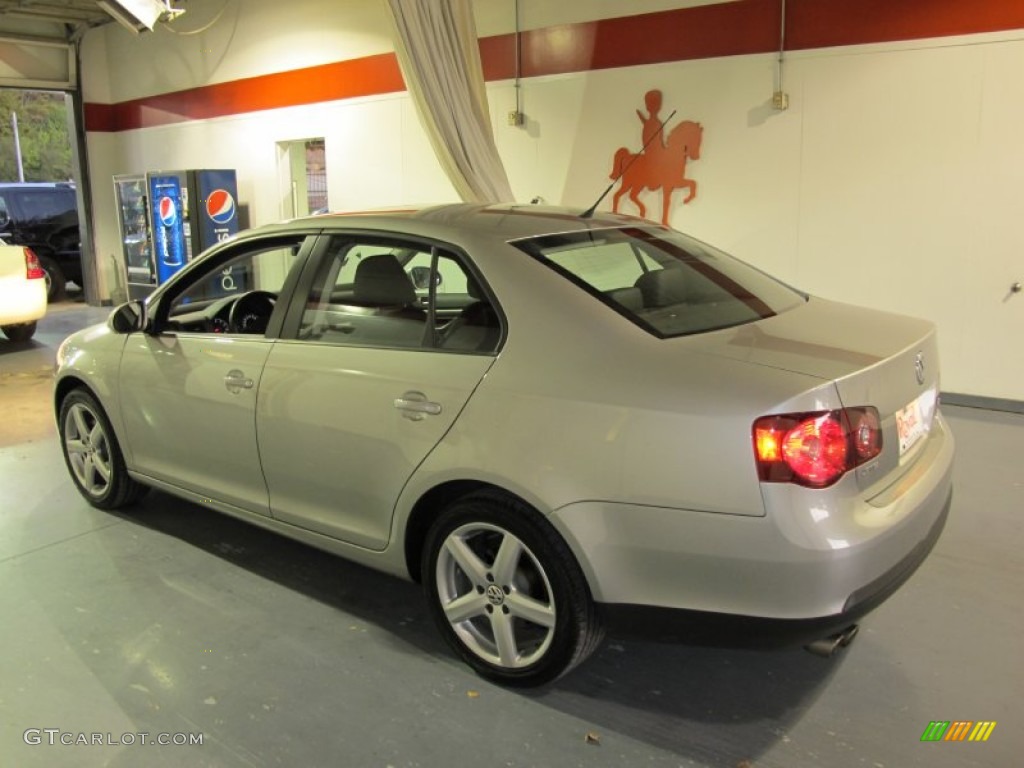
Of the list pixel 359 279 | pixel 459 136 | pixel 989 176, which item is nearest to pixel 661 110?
pixel 459 136

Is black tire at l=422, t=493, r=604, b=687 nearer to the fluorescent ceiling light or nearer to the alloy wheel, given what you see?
the alloy wheel

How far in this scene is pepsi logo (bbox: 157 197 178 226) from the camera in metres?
10.0

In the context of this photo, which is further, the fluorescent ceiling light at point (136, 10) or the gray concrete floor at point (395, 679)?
the fluorescent ceiling light at point (136, 10)

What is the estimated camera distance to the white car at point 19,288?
803 centimetres

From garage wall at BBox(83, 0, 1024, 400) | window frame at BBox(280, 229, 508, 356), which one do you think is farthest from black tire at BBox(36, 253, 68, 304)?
window frame at BBox(280, 229, 508, 356)

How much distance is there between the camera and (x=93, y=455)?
3848 millimetres

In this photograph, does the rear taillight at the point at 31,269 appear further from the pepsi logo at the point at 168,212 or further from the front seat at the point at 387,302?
the front seat at the point at 387,302

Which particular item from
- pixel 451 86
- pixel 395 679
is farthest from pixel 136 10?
pixel 395 679

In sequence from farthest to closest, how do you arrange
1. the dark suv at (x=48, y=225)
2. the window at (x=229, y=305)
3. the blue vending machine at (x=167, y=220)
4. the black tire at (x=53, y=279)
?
the black tire at (x=53, y=279) → the dark suv at (x=48, y=225) → the blue vending machine at (x=167, y=220) → the window at (x=229, y=305)

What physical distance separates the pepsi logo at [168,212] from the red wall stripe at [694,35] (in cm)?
220

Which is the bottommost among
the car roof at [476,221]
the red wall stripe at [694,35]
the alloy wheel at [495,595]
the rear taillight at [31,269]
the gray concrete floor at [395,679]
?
the gray concrete floor at [395,679]

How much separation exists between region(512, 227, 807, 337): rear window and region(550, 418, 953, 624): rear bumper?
531mm

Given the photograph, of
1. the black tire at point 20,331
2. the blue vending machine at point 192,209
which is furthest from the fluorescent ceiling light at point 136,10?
the black tire at point 20,331

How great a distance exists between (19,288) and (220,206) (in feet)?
8.28
